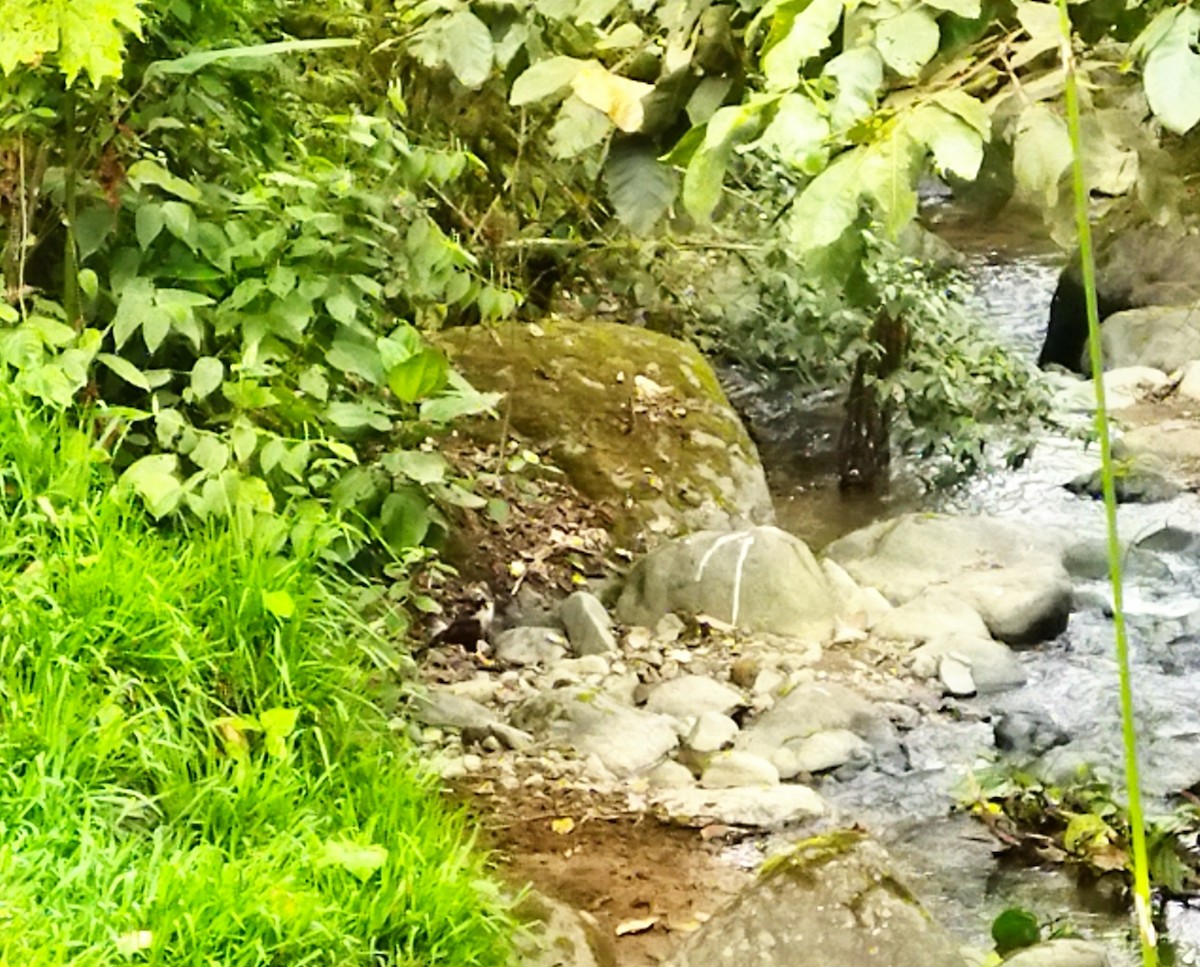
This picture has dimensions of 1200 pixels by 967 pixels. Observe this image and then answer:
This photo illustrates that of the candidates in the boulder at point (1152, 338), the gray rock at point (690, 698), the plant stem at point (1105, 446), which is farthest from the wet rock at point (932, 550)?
the plant stem at point (1105, 446)

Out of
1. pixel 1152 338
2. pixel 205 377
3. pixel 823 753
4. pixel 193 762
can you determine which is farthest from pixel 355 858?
pixel 1152 338

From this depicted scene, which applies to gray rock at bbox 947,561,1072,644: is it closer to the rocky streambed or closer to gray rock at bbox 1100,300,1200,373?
the rocky streambed

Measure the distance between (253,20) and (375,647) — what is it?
5.38ft

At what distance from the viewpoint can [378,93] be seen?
15.3 feet

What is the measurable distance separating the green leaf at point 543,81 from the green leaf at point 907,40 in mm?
440

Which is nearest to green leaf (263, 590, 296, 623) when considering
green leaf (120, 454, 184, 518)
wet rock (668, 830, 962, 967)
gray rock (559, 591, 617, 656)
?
green leaf (120, 454, 184, 518)

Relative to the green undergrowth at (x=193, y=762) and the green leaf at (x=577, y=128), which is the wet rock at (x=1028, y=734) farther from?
the green leaf at (x=577, y=128)

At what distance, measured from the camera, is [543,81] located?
5.16ft

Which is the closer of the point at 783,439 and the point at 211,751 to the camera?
the point at 211,751

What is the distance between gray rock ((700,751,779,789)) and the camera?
3.86m

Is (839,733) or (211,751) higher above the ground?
(211,751)

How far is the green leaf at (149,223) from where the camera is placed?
306 cm

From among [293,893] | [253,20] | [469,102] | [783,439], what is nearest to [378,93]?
[469,102]

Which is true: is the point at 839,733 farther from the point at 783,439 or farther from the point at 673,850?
the point at 783,439
